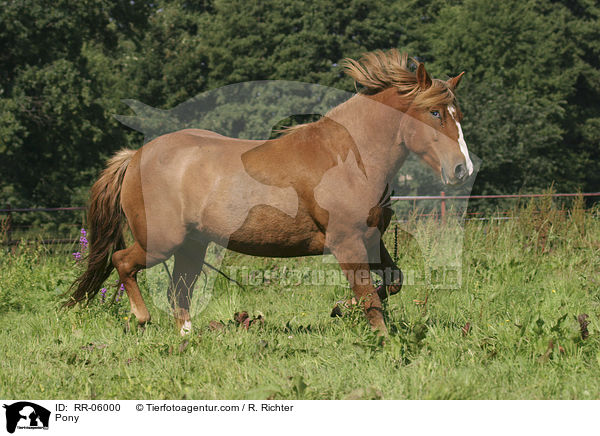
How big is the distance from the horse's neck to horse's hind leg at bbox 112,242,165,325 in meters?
1.91

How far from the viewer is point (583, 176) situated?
27.1 metres

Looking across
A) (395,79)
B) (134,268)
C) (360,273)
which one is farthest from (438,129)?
(134,268)

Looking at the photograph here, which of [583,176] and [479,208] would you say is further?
[583,176]

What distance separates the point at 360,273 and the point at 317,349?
632 millimetres

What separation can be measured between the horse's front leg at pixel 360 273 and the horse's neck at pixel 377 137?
1.72ft

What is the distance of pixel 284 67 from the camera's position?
2336cm

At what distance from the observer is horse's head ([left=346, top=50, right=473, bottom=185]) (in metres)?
3.73

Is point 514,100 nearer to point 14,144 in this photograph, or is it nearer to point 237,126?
point 237,126

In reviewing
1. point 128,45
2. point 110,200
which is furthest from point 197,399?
point 128,45

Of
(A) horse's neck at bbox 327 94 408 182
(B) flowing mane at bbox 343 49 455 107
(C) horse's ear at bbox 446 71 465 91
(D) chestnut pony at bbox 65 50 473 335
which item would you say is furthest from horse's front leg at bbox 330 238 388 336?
(C) horse's ear at bbox 446 71 465 91

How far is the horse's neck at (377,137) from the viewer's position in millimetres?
3982

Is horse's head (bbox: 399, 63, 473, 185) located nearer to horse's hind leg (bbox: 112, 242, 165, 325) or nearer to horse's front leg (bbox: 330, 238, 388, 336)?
horse's front leg (bbox: 330, 238, 388, 336)

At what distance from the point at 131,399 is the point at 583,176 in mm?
28540

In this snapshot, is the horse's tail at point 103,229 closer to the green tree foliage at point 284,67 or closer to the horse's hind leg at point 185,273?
the horse's hind leg at point 185,273
